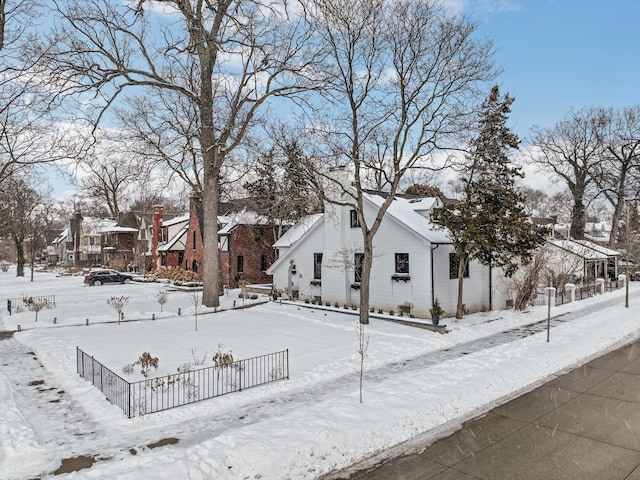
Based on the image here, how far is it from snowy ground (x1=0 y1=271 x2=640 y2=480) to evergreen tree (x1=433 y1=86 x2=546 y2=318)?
11.7 feet

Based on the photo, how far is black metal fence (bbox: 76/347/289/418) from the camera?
9.96m

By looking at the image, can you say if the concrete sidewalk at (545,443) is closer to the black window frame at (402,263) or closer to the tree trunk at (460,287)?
the tree trunk at (460,287)

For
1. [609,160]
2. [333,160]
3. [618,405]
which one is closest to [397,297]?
[333,160]

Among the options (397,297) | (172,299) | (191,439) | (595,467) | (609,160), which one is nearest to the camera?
(595,467)

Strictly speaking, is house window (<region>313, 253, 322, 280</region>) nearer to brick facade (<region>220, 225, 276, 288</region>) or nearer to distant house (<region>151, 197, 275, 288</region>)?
distant house (<region>151, 197, 275, 288</region>)

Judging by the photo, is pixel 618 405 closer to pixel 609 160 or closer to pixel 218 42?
pixel 218 42

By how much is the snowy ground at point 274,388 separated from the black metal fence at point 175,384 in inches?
13.4

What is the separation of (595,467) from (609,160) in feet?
160

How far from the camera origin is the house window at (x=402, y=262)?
22011 millimetres

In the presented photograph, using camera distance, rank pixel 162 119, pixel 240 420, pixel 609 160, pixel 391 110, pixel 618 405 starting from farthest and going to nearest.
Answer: pixel 609 160, pixel 162 119, pixel 391 110, pixel 618 405, pixel 240 420

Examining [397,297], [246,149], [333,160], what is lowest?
[397,297]

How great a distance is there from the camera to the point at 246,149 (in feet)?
83.4

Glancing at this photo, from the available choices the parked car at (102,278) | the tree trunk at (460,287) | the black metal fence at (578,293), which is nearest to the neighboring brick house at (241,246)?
the parked car at (102,278)

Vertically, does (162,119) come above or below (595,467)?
above
